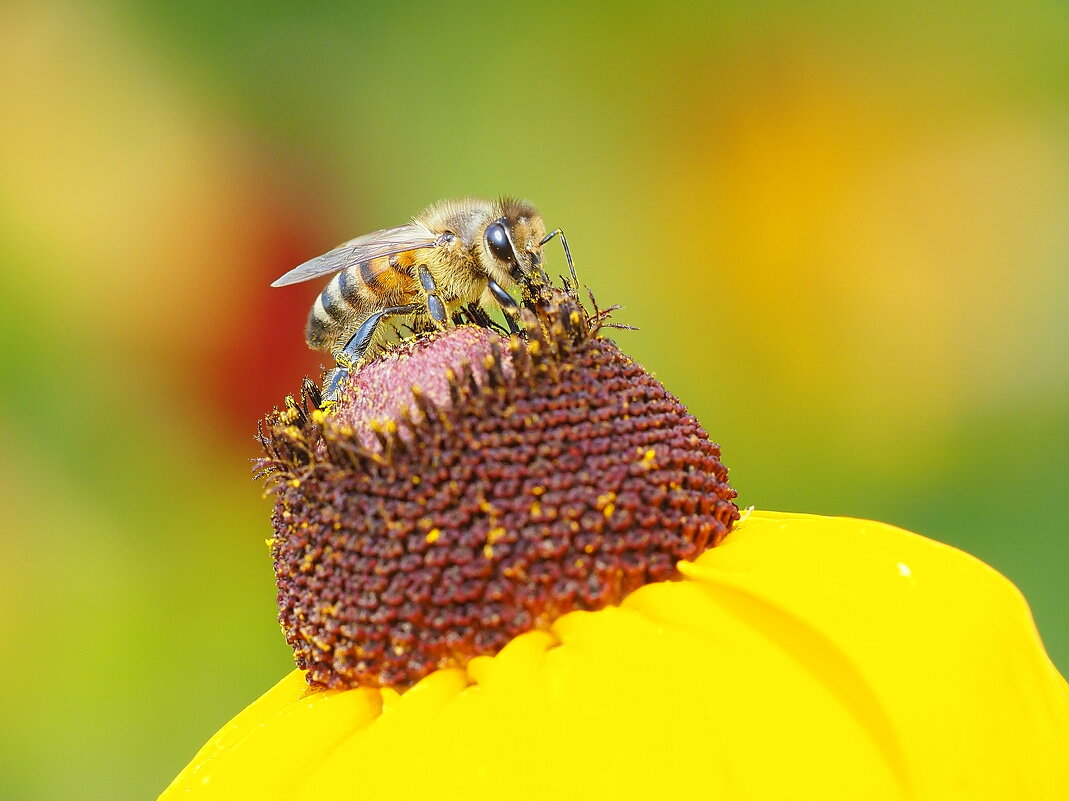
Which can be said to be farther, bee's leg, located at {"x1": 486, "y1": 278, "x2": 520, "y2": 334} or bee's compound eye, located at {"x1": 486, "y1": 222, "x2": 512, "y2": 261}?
bee's compound eye, located at {"x1": 486, "y1": 222, "x2": 512, "y2": 261}

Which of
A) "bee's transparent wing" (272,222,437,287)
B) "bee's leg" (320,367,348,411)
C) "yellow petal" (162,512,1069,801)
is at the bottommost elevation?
"yellow petal" (162,512,1069,801)

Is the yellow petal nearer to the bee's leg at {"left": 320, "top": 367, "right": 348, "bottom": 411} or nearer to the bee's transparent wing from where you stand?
the bee's leg at {"left": 320, "top": 367, "right": 348, "bottom": 411}

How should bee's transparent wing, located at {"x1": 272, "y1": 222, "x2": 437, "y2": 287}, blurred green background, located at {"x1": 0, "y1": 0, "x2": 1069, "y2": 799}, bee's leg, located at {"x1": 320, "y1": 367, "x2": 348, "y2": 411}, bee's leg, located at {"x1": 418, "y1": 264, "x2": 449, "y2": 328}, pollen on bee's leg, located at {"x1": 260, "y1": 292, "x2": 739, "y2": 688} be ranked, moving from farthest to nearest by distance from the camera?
1. blurred green background, located at {"x1": 0, "y1": 0, "x2": 1069, "y2": 799}
2. bee's transparent wing, located at {"x1": 272, "y1": 222, "x2": 437, "y2": 287}
3. bee's leg, located at {"x1": 418, "y1": 264, "x2": 449, "y2": 328}
4. bee's leg, located at {"x1": 320, "y1": 367, "x2": 348, "y2": 411}
5. pollen on bee's leg, located at {"x1": 260, "y1": 292, "x2": 739, "y2": 688}

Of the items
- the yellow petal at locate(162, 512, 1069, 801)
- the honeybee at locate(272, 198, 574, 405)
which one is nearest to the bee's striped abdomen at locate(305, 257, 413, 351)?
the honeybee at locate(272, 198, 574, 405)

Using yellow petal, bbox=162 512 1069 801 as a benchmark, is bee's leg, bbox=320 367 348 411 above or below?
above

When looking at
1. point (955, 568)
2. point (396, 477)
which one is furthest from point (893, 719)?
point (396, 477)

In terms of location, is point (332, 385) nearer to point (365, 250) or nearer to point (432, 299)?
point (432, 299)
